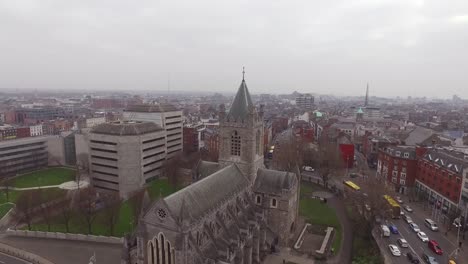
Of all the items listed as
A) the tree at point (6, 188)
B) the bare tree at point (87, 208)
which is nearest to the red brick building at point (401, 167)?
the bare tree at point (87, 208)

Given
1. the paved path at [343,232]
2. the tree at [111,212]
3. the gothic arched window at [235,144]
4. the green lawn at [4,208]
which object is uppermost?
the gothic arched window at [235,144]

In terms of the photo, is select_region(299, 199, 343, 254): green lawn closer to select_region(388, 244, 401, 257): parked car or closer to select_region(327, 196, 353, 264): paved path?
select_region(327, 196, 353, 264): paved path

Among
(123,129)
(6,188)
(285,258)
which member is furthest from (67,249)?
(6,188)

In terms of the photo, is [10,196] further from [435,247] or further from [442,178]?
[442,178]

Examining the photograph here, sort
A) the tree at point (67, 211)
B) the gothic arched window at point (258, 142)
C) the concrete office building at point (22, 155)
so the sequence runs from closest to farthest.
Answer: the gothic arched window at point (258, 142) → the tree at point (67, 211) → the concrete office building at point (22, 155)

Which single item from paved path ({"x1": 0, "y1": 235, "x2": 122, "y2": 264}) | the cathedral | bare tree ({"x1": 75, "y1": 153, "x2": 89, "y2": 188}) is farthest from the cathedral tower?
bare tree ({"x1": 75, "y1": 153, "x2": 89, "y2": 188})

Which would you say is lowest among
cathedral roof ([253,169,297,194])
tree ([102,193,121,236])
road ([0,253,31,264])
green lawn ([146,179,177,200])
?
road ([0,253,31,264])

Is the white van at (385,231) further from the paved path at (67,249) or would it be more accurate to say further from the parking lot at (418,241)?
the paved path at (67,249)
